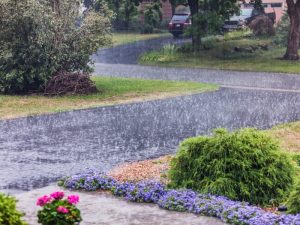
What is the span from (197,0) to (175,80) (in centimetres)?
Answer: 998

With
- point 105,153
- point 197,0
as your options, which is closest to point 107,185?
point 105,153

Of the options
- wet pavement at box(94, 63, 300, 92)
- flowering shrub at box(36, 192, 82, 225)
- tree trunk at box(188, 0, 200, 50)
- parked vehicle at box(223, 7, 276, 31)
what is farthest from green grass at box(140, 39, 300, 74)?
flowering shrub at box(36, 192, 82, 225)

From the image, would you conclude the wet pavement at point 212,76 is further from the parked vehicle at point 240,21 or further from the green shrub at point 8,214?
the green shrub at point 8,214

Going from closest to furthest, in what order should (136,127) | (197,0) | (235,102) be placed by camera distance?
(136,127)
(235,102)
(197,0)

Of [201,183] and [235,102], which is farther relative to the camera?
[235,102]

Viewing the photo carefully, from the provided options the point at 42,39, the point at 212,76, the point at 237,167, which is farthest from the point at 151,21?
the point at 237,167

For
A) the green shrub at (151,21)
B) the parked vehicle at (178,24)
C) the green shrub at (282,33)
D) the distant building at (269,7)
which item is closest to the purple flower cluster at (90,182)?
the green shrub at (282,33)

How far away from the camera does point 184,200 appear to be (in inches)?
318

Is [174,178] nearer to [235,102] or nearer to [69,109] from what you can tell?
[69,109]

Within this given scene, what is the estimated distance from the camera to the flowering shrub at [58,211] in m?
5.81

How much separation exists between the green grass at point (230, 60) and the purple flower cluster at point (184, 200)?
21.3 m

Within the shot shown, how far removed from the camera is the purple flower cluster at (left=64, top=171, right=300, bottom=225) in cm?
723

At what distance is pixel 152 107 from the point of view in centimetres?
1903

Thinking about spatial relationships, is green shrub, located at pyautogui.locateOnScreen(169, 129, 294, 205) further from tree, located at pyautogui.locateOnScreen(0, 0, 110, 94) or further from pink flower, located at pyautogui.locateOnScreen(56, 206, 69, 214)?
tree, located at pyautogui.locateOnScreen(0, 0, 110, 94)
